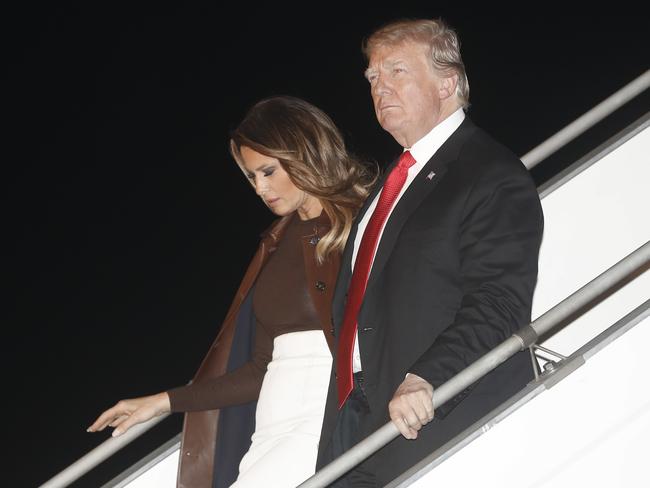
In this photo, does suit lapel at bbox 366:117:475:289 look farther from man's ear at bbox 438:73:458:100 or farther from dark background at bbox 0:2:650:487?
dark background at bbox 0:2:650:487

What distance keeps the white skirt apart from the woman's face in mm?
347

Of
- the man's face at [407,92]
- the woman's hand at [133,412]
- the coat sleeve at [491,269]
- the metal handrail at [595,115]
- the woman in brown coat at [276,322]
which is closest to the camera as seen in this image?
the coat sleeve at [491,269]

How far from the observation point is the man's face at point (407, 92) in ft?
7.68

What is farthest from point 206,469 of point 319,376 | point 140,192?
point 140,192

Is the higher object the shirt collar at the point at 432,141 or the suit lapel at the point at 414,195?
the shirt collar at the point at 432,141

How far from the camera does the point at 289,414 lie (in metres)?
2.50

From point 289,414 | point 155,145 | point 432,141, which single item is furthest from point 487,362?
point 155,145

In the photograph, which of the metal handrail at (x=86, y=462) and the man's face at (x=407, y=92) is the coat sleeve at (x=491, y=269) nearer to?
the man's face at (x=407, y=92)

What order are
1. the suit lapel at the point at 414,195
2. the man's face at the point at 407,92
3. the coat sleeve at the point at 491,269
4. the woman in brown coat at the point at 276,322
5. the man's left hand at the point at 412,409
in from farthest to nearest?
the woman in brown coat at the point at 276,322, the man's face at the point at 407,92, the suit lapel at the point at 414,195, the coat sleeve at the point at 491,269, the man's left hand at the point at 412,409

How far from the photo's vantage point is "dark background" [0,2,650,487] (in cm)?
595

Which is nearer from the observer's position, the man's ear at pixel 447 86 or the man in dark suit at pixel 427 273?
the man in dark suit at pixel 427 273

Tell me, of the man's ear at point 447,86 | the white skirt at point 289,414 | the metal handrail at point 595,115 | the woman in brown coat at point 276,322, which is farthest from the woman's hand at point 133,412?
the metal handrail at point 595,115

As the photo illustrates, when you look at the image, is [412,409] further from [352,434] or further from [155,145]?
[155,145]

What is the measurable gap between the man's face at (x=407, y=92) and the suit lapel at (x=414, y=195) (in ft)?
0.27
